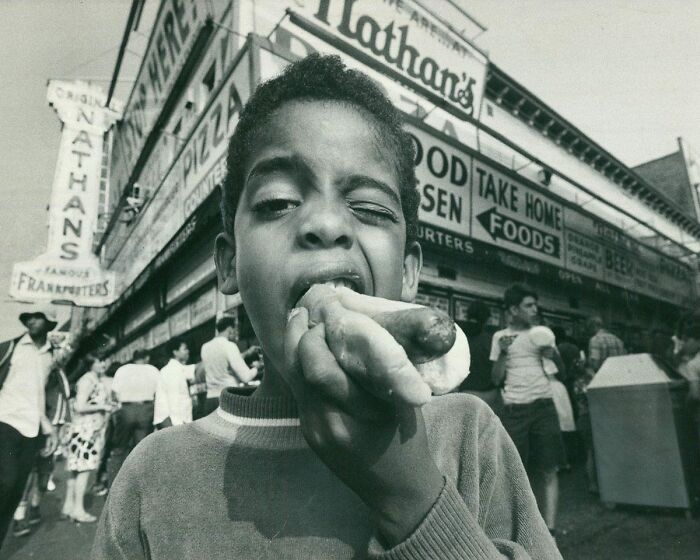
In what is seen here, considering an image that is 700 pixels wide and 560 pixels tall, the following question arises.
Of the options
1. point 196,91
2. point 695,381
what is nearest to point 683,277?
point 695,381

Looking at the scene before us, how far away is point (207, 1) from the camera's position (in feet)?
25.2

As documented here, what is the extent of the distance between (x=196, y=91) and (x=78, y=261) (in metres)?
4.48

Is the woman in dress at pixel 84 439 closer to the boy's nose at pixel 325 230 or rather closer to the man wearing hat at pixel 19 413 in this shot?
the man wearing hat at pixel 19 413

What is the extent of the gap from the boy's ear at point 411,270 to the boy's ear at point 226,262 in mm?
424

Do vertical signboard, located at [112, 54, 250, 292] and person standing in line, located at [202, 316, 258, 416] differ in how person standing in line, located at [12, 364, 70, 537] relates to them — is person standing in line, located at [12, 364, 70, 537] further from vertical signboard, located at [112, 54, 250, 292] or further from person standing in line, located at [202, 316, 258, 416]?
vertical signboard, located at [112, 54, 250, 292]

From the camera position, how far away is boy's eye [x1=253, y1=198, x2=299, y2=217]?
0.93 metres

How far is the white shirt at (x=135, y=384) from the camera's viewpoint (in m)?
6.54

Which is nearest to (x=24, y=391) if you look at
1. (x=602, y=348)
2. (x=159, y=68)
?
(x=602, y=348)

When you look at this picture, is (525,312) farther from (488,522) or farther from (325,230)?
(325,230)

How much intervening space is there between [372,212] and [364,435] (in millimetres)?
469

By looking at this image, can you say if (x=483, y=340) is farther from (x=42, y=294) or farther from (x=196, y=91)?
(x=42, y=294)

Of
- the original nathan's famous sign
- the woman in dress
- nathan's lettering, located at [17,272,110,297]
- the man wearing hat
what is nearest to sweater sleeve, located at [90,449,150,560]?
the man wearing hat

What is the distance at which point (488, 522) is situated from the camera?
936mm

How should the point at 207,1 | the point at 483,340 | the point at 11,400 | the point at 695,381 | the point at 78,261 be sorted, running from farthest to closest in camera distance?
1. the point at 78,261
2. the point at 207,1
3. the point at 483,340
4. the point at 695,381
5. the point at 11,400
